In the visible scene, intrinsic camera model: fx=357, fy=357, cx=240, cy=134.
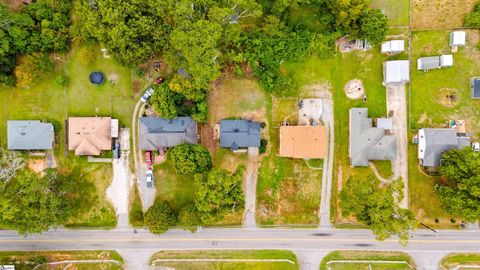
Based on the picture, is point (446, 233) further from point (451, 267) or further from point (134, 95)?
point (134, 95)

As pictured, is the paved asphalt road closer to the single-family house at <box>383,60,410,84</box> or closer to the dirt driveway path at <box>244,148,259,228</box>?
the dirt driveway path at <box>244,148,259,228</box>

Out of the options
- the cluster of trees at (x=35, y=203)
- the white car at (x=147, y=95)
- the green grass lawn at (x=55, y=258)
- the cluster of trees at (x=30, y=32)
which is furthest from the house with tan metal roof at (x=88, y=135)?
the green grass lawn at (x=55, y=258)

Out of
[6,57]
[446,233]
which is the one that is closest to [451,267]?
[446,233]

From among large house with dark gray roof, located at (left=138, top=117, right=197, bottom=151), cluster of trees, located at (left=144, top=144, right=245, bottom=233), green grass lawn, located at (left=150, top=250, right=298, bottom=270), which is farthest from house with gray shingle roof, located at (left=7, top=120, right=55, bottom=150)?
green grass lawn, located at (left=150, top=250, right=298, bottom=270)

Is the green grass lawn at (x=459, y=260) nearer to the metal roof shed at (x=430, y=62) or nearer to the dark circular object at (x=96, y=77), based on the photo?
Result: the metal roof shed at (x=430, y=62)

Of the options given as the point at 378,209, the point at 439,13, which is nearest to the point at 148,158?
the point at 378,209

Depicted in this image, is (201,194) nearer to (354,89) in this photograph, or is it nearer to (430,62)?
(354,89)
